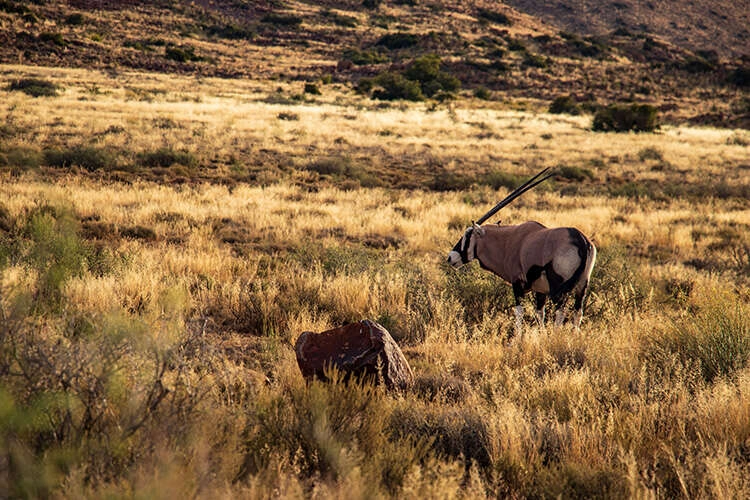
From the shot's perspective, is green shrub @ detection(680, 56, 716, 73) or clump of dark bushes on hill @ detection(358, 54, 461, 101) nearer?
clump of dark bushes on hill @ detection(358, 54, 461, 101)

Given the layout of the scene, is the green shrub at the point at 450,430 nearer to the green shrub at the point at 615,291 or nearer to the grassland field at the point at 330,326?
the grassland field at the point at 330,326

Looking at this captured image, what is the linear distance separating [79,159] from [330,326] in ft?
42.4

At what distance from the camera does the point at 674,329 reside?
514 centimetres

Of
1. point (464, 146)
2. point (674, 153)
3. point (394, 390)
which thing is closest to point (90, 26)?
point (464, 146)

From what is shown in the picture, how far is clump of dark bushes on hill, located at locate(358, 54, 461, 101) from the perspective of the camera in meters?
47.3

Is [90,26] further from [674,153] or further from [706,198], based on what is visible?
[706,198]

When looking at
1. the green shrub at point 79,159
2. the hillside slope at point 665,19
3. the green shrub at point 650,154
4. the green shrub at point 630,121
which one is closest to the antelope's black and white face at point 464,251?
the green shrub at point 79,159

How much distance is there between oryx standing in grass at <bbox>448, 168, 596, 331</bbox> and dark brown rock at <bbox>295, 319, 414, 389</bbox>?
1.80m

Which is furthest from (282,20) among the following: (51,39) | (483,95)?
(483,95)

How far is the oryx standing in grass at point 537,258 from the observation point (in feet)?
17.3

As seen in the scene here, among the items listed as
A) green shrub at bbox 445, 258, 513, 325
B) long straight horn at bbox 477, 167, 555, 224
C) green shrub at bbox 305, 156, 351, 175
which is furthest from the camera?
green shrub at bbox 305, 156, 351, 175

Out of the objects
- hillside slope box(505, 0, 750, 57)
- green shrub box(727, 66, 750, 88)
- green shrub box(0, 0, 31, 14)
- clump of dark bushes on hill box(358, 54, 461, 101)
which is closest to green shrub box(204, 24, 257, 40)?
green shrub box(0, 0, 31, 14)

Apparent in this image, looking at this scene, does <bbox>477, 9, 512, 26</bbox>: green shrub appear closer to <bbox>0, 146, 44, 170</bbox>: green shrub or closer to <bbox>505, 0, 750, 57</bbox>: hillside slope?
<bbox>505, 0, 750, 57</bbox>: hillside slope

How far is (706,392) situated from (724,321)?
49.3 inches
